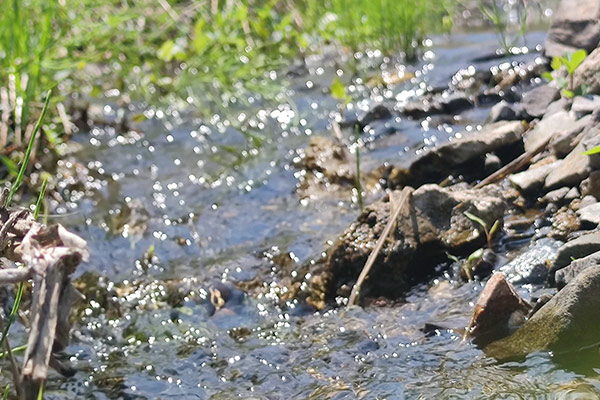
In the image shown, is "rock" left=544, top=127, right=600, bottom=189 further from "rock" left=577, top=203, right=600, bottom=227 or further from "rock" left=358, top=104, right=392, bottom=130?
"rock" left=358, top=104, right=392, bottom=130

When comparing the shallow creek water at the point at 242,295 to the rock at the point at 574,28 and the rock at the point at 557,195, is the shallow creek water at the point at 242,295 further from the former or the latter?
the rock at the point at 574,28

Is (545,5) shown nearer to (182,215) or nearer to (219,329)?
(182,215)

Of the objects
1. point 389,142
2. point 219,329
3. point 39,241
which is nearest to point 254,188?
point 389,142

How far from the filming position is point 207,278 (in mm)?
3434

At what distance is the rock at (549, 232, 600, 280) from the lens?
2.44 m

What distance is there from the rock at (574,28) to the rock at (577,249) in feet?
6.00

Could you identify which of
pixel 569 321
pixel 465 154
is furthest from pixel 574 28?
pixel 569 321

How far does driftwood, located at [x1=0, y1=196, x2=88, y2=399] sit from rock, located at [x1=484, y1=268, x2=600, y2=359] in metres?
1.33

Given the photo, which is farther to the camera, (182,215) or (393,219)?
(182,215)

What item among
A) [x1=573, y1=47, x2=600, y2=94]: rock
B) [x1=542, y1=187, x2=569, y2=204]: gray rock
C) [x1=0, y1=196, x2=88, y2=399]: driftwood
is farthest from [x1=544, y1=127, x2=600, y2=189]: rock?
[x1=0, y1=196, x2=88, y2=399]: driftwood

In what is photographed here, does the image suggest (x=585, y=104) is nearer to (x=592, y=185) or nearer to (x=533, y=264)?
(x=592, y=185)

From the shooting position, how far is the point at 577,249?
249 cm

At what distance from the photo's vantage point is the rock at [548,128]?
11.6 ft

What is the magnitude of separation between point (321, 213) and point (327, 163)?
49cm
